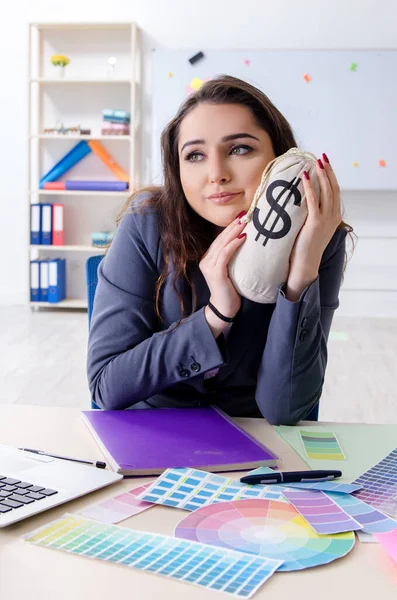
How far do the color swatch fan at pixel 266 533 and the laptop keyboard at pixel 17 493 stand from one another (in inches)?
6.5

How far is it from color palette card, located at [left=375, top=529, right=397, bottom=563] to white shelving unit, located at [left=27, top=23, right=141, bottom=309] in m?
4.70

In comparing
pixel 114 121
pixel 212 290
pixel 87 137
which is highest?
pixel 114 121

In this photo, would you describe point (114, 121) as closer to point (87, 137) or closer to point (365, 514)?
point (87, 137)

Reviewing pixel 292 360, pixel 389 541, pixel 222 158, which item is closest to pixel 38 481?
pixel 389 541

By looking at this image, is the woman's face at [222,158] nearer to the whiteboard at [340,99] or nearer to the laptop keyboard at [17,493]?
the laptop keyboard at [17,493]

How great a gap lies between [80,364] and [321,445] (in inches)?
115

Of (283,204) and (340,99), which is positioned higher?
(340,99)

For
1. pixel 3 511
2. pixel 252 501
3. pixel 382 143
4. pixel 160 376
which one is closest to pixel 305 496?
pixel 252 501

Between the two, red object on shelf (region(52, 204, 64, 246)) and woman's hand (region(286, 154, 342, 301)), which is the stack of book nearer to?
red object on shelf (region(52, 204, 64, 246))

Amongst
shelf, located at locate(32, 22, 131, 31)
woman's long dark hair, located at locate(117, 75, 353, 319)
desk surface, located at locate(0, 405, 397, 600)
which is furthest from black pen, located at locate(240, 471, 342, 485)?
shelf, located at locate(32, 22, 131, 31)

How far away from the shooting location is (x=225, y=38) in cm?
539

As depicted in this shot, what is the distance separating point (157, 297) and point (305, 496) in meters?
0.58

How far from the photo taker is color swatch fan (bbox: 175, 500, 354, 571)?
0.73m

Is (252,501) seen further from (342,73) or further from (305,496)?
(342,73)
